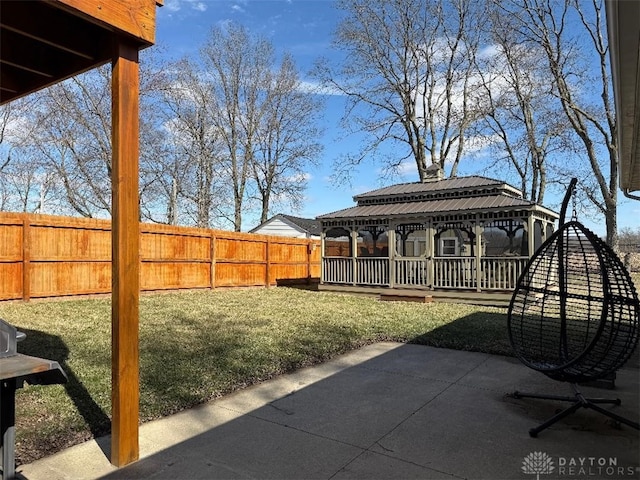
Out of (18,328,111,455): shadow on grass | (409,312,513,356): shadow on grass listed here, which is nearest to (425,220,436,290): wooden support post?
(409,312,513,356): shadow on grass

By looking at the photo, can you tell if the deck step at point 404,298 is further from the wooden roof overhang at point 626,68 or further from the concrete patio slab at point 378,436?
the concrete patio slab at point 378,436

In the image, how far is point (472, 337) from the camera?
23.6 feet

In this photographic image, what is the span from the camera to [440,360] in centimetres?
584

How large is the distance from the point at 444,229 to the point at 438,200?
994 millimetres

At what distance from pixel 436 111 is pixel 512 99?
158 inches

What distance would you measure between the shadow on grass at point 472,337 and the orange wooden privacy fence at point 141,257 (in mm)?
8075

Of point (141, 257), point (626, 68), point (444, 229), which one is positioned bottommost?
point (141, 257)

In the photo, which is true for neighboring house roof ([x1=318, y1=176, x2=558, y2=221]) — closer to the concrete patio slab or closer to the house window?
the house window

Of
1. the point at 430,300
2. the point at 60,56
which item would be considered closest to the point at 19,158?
the point at 430,300

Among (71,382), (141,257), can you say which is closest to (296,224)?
(141,257)

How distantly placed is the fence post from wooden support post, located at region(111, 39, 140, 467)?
8134mm

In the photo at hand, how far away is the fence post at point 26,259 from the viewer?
937cm

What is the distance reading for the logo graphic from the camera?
2.87 m

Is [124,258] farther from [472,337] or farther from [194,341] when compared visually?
[472,337]
